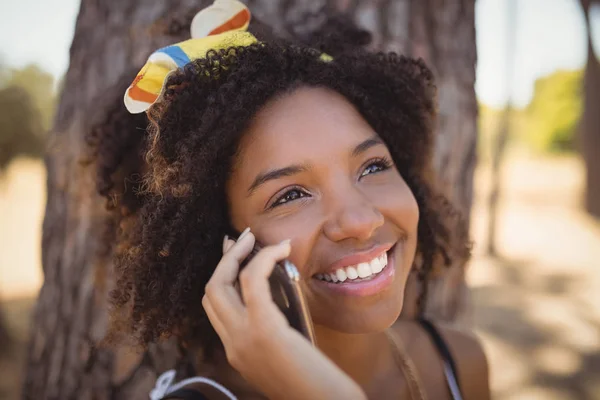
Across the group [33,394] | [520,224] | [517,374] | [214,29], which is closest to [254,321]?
[214,29]

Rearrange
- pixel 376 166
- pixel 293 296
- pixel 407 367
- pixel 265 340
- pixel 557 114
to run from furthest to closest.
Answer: pixel 557 114 < pixel 407 367 < pixel 376 166 < pixel 293 296 < pixel 265 340

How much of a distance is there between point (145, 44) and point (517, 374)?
4.55 metres

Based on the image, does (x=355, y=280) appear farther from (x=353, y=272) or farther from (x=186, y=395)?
(x=186, y=395)

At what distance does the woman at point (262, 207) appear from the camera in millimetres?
1405

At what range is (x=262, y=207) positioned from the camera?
5.23 feet

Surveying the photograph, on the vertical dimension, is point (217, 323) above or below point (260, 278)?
below

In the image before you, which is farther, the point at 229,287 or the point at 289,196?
the point at 289,196

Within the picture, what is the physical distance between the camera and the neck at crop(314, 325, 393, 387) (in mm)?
1876

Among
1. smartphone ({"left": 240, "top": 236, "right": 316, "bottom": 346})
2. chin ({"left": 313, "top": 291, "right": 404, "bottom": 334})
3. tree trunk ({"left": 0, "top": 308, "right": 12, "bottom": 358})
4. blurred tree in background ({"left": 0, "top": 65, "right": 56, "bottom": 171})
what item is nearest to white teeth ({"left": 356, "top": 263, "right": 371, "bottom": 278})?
chin ({"left": 313, "top": 291, "right": 404, "bottom": 334})

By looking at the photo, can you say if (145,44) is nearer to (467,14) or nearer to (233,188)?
(233,188)

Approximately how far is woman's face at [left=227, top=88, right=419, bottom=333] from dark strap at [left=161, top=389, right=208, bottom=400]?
21.1 inches

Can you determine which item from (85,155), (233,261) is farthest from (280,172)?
(85,155)

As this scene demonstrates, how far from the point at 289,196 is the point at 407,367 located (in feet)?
3.41

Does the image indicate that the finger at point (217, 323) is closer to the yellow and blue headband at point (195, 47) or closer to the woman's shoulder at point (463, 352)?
the yellow and blue headband at point (195, 47)
